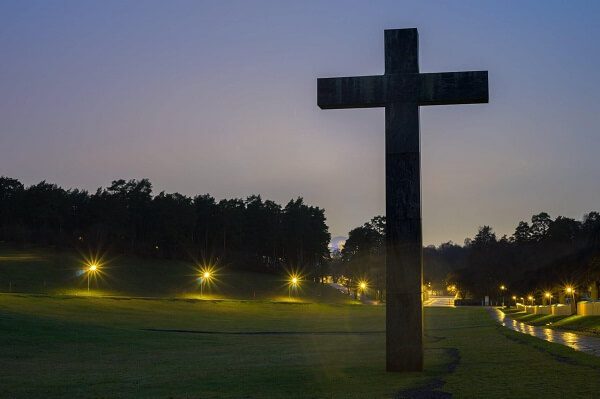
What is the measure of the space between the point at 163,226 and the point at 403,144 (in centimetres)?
12840

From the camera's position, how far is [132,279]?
112 meters

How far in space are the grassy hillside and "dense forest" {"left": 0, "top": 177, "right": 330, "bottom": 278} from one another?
16.9 ft

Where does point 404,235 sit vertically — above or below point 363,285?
below

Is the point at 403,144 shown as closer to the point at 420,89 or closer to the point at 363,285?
the point at 420,89

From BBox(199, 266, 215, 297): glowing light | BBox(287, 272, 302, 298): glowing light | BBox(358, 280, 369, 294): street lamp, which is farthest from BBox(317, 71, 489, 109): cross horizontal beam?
BBox(358, 280, 369, 294): street lamp

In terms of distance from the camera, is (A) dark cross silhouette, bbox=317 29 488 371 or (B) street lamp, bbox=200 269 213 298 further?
(B) street lamp, bbox=200 269 213 298

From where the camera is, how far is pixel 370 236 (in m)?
196

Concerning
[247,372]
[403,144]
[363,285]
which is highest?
[363,285]

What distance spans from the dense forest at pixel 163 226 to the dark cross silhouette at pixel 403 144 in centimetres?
12341

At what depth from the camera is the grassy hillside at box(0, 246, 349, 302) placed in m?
94.4

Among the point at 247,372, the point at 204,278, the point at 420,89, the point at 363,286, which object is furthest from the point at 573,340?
the point at 363,286

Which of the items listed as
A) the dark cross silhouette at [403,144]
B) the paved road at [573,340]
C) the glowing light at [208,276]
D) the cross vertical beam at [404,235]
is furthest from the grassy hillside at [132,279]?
the cross vertical beam at [404,235]

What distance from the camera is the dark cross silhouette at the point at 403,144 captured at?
573 inches

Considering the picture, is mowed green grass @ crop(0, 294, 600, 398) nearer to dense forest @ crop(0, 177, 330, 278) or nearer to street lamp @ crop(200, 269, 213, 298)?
street lamp @ crop(200, 269, 213, 298)
